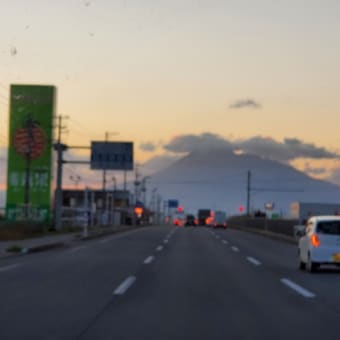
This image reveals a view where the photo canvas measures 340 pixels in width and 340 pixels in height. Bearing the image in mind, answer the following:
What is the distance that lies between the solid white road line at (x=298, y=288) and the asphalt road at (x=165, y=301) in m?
0.02

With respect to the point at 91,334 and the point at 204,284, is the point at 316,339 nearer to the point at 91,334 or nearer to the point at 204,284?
the point at 91,334

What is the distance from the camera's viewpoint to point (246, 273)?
67.8ft

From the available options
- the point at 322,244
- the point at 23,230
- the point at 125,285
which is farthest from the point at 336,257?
the point at 23,230

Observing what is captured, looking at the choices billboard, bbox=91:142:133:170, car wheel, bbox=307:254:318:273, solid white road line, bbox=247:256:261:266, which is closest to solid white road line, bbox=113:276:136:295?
car wheel, bbox=307:254:318:273

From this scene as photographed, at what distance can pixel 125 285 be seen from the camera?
16.7m

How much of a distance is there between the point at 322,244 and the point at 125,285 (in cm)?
716

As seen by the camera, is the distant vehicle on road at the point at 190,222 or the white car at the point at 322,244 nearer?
the white car at the point at 322,244

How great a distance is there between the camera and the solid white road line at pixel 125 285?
15230 mm

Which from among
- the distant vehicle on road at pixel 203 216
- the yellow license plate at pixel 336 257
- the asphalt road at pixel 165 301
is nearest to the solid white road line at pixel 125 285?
the asphalt road at pixel 165 301

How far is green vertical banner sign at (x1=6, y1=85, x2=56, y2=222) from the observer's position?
6919cm

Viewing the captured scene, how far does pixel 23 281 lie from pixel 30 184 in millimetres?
52085

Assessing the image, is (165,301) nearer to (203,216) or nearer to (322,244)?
(322,244)

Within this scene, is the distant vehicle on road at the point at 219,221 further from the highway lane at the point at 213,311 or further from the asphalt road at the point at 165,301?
the highway lane at the point at 213,311

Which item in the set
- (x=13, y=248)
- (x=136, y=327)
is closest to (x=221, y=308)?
(x=136, y=327)
